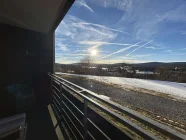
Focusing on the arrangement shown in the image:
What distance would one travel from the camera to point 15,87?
12.3 ft

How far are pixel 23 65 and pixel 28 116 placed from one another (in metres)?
1.47

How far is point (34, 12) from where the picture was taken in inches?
108

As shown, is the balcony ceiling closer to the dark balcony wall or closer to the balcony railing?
the dark balcony wall

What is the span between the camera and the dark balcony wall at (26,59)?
365cm

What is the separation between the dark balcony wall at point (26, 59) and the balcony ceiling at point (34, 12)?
314 millimetres

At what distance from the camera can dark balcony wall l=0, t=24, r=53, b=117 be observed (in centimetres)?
365

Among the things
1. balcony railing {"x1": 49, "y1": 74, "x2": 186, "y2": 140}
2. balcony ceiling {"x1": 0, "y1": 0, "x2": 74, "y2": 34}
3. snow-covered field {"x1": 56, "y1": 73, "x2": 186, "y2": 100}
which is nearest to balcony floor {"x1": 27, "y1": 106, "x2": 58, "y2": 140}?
balcony railing {"x1": 49, "y1": 74, "x2": 186, "y2": 140}

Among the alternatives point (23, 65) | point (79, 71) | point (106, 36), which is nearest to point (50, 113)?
point (23, 65)

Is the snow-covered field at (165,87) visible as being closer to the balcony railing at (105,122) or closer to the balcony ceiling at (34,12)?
the balcony railing at (105,122)

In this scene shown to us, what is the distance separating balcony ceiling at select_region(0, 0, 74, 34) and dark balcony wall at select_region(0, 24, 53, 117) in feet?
1.03

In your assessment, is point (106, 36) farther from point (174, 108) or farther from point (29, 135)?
point (29, 135)

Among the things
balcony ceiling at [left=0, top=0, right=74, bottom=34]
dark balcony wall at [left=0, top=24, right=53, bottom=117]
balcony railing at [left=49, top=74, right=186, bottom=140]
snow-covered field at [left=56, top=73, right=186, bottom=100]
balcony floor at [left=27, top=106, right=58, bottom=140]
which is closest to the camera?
balcony railing at [left=49, top=74, right=186, bottom=140]

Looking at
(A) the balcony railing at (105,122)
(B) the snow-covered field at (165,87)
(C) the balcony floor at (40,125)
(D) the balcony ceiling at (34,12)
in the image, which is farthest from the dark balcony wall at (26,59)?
(B) the snow-covered field at (165,87)

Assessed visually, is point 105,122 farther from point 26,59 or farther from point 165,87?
point 165,87
